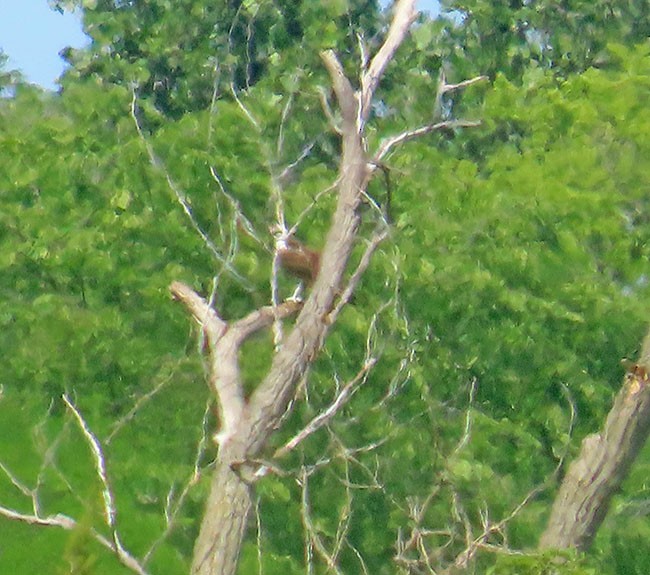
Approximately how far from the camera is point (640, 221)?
15.3m

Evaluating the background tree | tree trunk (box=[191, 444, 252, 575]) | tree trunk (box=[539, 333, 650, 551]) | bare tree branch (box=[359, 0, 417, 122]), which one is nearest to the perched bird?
the background tree

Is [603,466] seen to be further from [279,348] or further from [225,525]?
[279,348]

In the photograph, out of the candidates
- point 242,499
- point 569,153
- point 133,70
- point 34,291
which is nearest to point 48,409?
point 34,291

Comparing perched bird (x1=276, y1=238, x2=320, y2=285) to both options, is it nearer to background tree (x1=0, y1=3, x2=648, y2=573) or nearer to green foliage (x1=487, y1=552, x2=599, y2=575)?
background tree (x1=0, y1=3, x2=648, y2=573)

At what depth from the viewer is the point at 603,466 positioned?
10062 millimetres

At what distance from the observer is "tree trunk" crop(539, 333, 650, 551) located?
1001 centimetres

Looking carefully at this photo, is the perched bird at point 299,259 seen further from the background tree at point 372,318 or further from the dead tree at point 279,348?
the background tree at point 372,318

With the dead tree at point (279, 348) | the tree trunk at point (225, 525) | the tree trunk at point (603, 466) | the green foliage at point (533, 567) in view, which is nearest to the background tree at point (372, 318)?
the dead tree at point (279, 348)

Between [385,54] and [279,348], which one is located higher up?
[385,54]

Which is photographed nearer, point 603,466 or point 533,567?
point 533,567

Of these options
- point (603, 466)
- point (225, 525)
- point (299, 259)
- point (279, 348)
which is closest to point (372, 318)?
point (299, 259)

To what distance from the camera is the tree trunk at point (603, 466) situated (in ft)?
32.8

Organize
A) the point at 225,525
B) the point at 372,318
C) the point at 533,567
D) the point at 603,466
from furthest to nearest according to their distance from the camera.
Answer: the point at 372,318, the point at 225,525, the point at 603,466, the point at 533,567

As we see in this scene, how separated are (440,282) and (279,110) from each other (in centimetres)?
399
